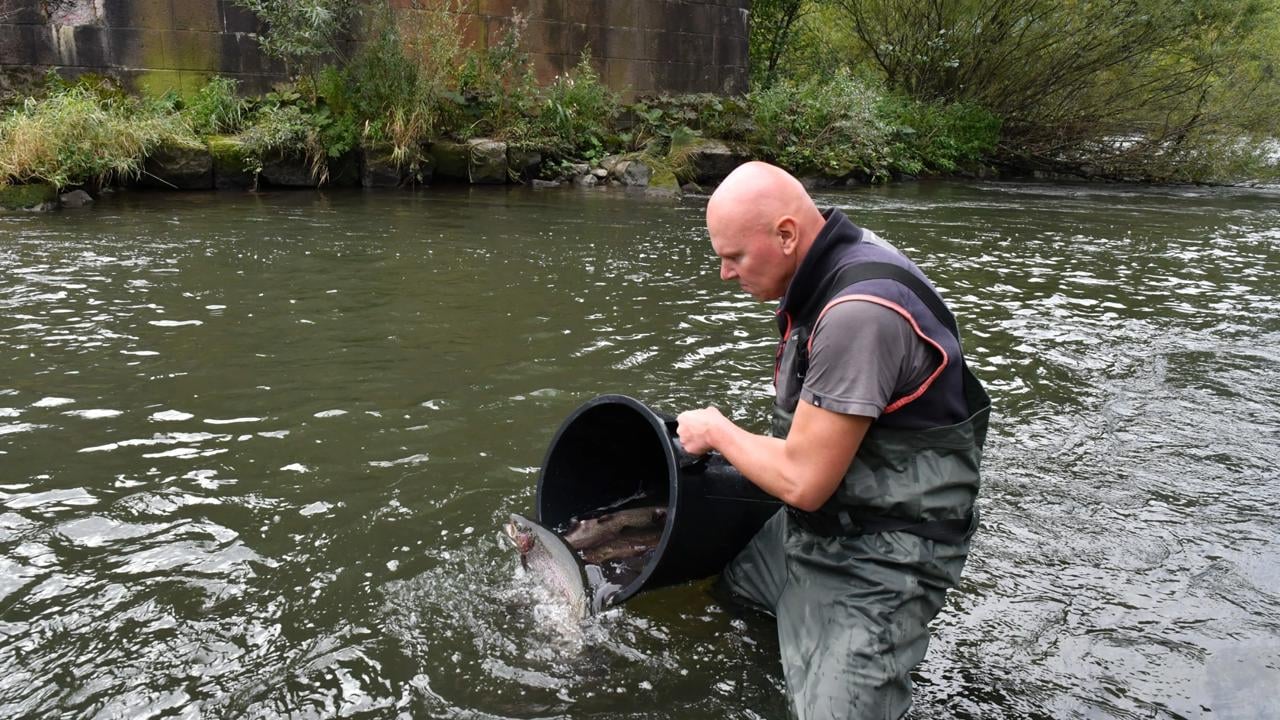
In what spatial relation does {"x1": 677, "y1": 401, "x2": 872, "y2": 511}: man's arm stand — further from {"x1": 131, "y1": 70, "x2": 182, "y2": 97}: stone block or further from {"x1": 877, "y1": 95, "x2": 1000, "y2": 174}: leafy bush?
{"x1": 877, "y1": 95, "x2": 1000, "y2": 174}: leafy bush

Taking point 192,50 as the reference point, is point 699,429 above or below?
below

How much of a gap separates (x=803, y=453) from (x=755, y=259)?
1.79 feet

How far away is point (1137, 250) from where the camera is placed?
11.1 metres

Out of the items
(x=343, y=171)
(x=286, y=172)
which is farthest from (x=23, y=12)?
(x=343, y=171)

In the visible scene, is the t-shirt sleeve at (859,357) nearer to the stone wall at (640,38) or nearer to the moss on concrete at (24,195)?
the moss on concrete at (24,195)

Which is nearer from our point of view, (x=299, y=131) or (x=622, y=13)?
(x=299, y=131)

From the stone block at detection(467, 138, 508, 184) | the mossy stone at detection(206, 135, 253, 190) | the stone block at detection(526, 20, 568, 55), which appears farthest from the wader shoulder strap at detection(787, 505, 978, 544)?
the stone block at detection(526, 20, 568, 55)

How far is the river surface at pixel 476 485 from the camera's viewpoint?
9.59ft

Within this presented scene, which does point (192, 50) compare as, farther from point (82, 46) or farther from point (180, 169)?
point (180, 169)

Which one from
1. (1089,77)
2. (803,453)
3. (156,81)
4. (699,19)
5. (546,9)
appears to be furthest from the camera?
(1089,77)

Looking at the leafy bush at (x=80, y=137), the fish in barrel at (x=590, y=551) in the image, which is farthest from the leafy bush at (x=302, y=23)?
the fish in barrel at (x=590, y=551)

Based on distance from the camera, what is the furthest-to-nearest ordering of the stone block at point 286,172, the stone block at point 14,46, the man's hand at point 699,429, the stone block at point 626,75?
the stone block at point 626,75 < the stone block at point 286,172 < the stone block at point 14,46 < the man's hand at point 699,429

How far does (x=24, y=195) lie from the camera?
36.4 feet

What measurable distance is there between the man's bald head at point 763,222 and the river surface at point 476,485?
132cm
